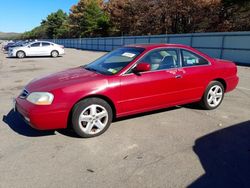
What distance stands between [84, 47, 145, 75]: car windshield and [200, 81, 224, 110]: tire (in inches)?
72.6

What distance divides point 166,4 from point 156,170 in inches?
1294

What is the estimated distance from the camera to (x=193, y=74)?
16.3 ft

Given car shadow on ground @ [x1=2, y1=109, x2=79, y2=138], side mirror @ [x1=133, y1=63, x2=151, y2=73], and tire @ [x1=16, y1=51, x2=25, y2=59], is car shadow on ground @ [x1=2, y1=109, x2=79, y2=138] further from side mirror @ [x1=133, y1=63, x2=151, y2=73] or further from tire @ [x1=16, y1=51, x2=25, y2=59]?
tire @ [x1=16, y1=51, x2=25, y2=59]

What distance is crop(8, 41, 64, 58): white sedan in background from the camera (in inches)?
851

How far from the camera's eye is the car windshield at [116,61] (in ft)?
14.6

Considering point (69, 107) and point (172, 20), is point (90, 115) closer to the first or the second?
point (69, 107)

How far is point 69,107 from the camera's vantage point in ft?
12.5

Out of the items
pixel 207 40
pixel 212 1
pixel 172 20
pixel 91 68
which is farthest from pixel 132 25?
pixel 91 68

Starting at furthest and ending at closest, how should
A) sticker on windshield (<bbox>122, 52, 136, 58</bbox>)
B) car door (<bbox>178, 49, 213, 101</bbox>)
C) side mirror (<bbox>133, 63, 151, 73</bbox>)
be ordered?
1. car door (<bbox>178, 49, 213, 101</bbox>)
2. sticker on windshield (<bbox>122, 52, 136, 58</bbox>)
3. side mirror (<bbox>133, 63, 151, 73</bbox>)

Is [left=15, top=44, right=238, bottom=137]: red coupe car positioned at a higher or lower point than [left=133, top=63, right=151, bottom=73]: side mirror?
lower

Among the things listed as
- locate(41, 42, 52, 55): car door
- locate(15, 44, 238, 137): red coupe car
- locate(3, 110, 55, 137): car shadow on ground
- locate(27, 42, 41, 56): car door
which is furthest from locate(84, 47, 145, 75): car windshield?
locate(27, 42, 41, 56): car door

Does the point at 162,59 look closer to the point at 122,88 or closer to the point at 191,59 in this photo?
the point at 191,59

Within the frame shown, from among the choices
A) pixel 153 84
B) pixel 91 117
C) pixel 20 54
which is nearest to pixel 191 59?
pixel 153 84

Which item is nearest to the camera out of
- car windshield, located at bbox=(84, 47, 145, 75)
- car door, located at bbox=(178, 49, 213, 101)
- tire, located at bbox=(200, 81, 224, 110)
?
car windshield, located at bbox=(84, 47, 145, 75)
